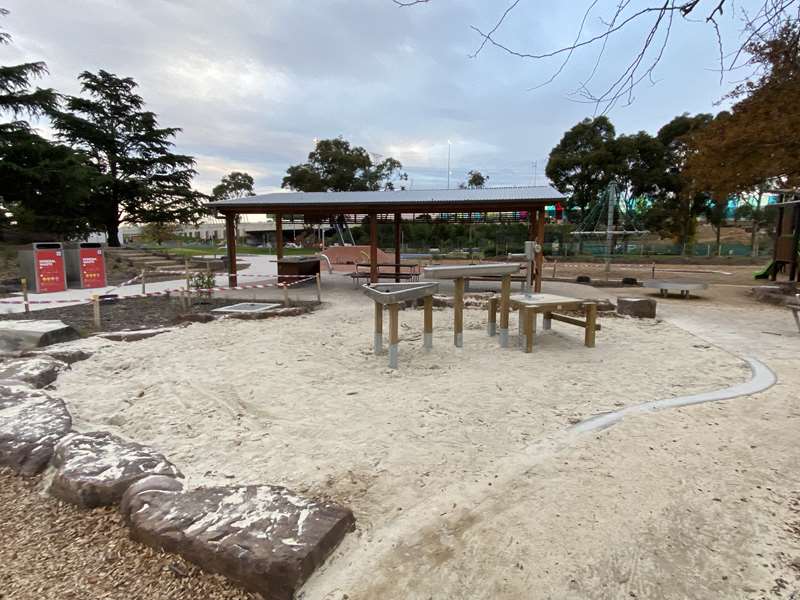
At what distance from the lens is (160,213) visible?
26531 millimetres

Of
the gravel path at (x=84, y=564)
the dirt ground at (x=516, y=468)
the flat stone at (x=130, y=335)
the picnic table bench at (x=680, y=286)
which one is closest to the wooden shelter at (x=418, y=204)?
the picnic table bench at (x=680, y=286)

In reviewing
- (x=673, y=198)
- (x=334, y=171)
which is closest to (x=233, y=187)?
(x=334, y=171)

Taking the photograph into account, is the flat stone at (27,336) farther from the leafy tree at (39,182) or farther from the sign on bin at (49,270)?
the leafy tree at (39,182)

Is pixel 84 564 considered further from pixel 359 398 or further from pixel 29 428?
pixel 359 398

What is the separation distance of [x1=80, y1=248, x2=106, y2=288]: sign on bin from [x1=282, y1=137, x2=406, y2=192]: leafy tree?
30579 millimetres

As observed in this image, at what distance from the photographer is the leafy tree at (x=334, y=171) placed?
142ft

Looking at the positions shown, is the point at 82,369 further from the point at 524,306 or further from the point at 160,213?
the point at 160,213

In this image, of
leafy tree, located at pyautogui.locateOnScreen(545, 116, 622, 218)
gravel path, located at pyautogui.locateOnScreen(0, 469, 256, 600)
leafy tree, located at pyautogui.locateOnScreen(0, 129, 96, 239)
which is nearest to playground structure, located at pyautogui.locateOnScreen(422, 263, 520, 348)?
gravel path, located at pyautogui.locateOnScreen(0, 469, 256, 600)

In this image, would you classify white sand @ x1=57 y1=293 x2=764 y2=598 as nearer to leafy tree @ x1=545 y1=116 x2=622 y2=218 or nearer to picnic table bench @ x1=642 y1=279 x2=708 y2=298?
picnic table bench @ x1=642 y1=279 x2=708 y2=298

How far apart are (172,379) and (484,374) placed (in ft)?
10.8

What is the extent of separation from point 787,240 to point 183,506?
67.6 feet

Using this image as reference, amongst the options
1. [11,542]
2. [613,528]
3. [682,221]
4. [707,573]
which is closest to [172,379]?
[11,542]

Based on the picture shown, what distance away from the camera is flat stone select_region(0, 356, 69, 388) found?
4172mm

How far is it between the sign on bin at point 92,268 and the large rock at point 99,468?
1277cm
